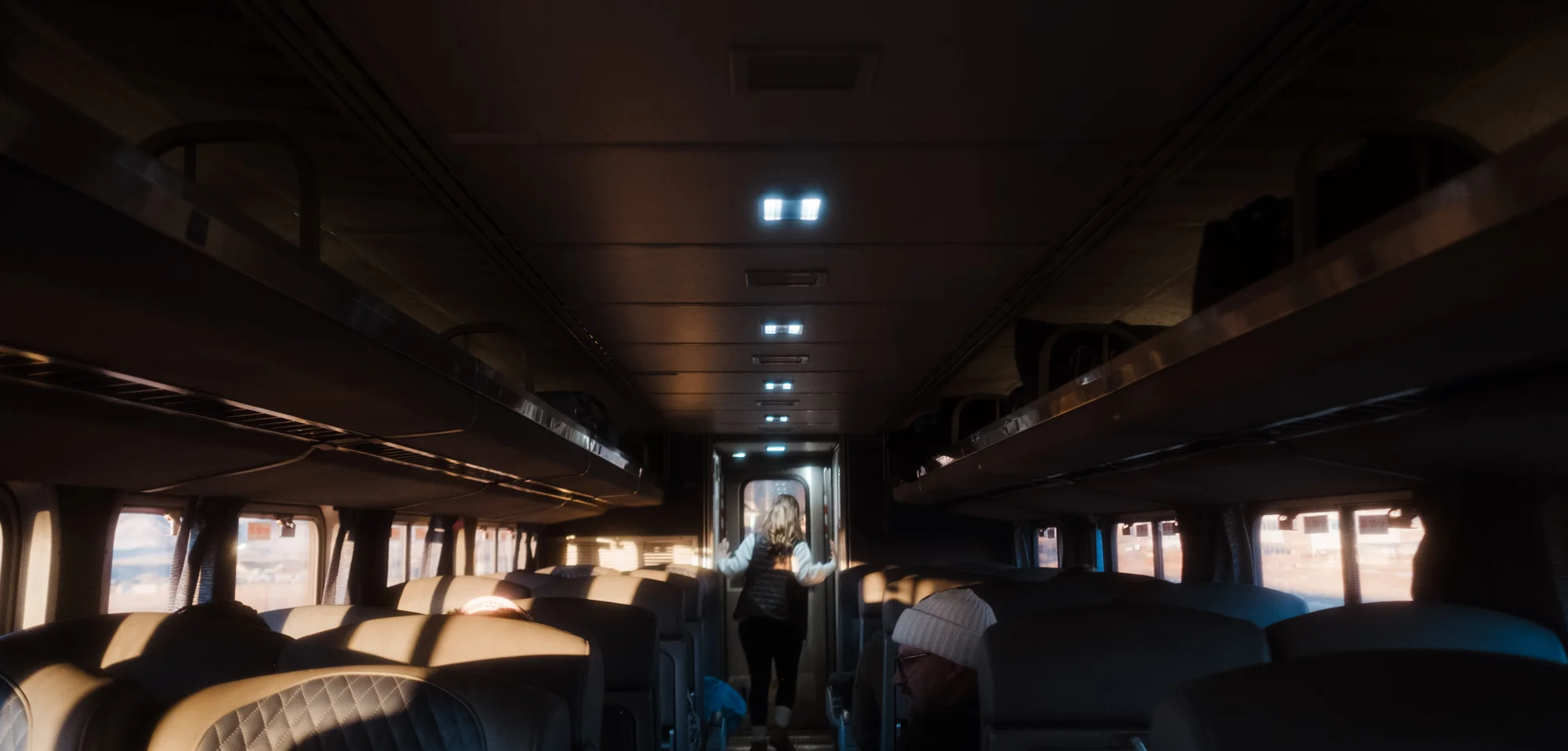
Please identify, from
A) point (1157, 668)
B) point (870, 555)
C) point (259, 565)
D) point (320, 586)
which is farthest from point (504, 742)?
point (870, 555)

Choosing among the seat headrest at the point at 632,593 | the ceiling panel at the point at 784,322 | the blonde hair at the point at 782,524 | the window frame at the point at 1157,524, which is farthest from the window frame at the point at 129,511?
the blonde hair at the point at 782,524

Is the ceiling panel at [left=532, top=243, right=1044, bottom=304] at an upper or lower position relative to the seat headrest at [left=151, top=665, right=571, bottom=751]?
upper

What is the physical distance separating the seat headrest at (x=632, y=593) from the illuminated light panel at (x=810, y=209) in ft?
11.9

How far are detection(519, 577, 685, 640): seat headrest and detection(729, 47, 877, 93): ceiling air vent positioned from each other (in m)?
4.69

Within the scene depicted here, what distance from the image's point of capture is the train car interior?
1.88 m

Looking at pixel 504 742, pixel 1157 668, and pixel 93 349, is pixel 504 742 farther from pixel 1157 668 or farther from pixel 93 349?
pixel 1157 668

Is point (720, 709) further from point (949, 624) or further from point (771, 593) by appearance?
point (949, 624)

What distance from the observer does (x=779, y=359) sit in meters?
7.16

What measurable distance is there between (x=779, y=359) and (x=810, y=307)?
5.94 feet

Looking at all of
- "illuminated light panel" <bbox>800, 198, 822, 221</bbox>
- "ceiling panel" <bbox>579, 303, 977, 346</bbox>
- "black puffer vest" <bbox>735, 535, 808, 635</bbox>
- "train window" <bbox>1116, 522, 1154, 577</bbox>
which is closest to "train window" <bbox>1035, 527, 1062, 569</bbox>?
"train window" <bbox>1116, 522, 1154, 577</bbox>

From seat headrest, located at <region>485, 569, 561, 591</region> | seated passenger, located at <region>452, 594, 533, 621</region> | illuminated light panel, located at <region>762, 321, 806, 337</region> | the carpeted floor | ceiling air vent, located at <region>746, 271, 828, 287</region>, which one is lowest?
the carpeted floor

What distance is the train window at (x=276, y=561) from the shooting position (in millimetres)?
5523

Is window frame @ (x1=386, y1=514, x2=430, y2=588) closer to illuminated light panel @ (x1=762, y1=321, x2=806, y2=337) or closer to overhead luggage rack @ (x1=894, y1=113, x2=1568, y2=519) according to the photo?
illuminated light panel @ (x1=762, y1=321, x2=806, y2=337)

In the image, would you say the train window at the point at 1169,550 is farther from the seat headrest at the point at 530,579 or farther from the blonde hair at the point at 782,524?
the seat headrest at the point at 530,579
